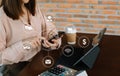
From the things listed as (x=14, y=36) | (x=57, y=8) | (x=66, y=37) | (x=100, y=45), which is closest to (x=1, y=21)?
(x=14, y=36)

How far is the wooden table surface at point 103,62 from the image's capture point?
1435 millimetres

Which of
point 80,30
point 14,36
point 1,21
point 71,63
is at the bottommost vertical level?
point 80,30

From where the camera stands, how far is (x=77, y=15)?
3090 mm

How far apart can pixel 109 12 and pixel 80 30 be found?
42 centimetres

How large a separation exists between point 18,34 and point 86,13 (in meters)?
1.50

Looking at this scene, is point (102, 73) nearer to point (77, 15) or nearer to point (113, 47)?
point (113, 47)

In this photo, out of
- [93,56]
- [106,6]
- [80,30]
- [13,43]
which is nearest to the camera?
[93,56]

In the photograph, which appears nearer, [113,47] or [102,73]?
[102,73]

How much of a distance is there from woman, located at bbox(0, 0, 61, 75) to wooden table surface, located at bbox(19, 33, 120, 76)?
0.08m

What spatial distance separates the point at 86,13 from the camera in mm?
3047
